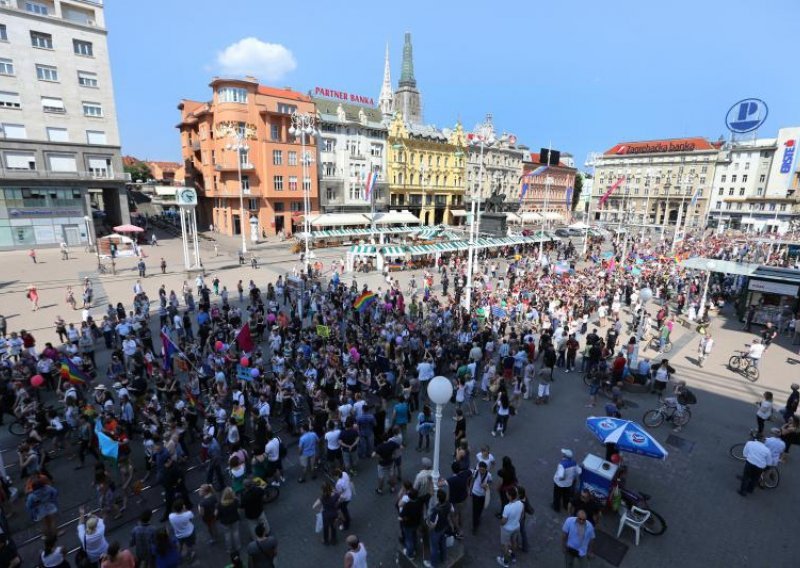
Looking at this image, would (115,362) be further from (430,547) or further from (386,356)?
(430,547)

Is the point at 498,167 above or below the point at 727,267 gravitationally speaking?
above

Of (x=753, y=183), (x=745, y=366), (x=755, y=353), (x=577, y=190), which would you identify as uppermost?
(x=753, y=183)

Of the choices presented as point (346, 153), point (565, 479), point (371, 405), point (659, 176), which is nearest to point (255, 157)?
point (346, 153)

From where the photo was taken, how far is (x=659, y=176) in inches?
3775

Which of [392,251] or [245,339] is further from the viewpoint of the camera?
[392,251]

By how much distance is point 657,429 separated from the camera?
1253 cm

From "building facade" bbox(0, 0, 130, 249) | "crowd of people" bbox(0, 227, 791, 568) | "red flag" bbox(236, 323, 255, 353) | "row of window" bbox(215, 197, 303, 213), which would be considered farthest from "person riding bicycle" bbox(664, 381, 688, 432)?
"building facade" bbox(0, 0, 130, 249)

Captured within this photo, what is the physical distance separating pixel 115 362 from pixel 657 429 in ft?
54.7

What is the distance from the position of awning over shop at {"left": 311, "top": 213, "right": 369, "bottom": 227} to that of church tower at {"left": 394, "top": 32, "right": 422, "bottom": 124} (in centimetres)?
7046

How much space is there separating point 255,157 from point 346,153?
504 inches

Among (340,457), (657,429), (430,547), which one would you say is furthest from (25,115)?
(657,429)

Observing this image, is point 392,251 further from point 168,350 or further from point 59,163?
point 59,163

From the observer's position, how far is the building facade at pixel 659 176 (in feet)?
294

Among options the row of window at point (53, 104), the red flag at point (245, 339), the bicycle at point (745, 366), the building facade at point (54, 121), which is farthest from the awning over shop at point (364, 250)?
the row of window at point (53, 104)
